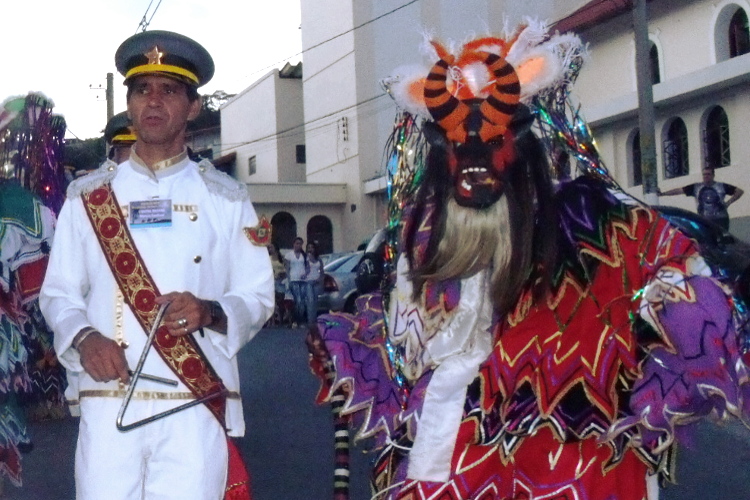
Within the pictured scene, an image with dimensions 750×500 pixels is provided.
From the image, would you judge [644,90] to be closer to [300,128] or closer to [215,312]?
[215,312]

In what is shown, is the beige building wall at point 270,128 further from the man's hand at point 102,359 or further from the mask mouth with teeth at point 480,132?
the man's hand at point 102,359

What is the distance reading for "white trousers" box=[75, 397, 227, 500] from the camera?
2.98 meters

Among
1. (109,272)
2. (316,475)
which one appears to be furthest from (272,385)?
(109,272)

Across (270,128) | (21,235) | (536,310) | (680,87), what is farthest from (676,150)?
(270,128)

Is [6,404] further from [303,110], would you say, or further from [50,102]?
[303,110]

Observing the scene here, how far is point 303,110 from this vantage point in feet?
135

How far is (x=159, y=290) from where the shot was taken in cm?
314

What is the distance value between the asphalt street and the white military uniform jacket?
9.43ft

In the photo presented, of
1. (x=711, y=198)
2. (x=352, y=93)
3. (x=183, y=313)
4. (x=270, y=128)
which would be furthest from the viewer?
(x=270, y=128)

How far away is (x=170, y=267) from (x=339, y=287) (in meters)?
15.5

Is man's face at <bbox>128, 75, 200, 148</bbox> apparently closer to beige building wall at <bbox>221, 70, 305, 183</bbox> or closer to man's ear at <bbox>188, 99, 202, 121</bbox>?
man's ear at <bbox>188, 99, 202, 121</bbox>

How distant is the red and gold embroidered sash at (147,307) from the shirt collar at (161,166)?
0.56 feet

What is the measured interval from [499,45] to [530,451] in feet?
4.08

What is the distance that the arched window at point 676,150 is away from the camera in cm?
1983
